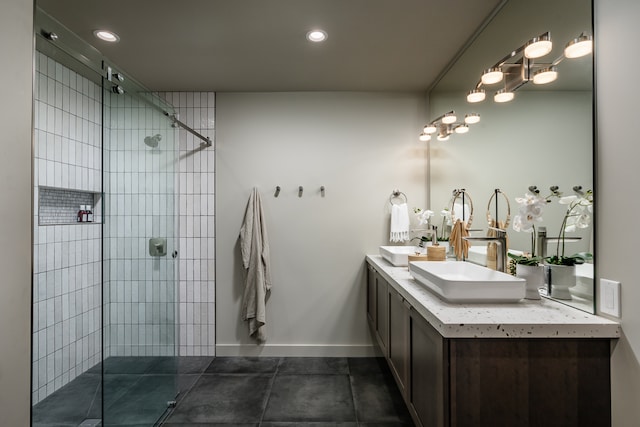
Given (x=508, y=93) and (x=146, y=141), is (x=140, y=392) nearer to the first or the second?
(x=146, y=141)

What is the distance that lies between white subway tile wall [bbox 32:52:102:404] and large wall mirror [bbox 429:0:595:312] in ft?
7.22

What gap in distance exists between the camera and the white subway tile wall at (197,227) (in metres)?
2.89

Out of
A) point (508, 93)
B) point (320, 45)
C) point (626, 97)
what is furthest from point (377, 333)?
point (320, 45)

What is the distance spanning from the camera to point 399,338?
69.1 inches

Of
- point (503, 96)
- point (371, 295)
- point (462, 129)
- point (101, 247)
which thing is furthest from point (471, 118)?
point (101, 247)

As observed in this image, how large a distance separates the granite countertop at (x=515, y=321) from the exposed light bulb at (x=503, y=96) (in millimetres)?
1087

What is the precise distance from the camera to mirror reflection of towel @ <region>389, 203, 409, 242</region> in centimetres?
281

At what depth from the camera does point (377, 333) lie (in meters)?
2.46

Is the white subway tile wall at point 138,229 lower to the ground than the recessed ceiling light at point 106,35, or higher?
lower

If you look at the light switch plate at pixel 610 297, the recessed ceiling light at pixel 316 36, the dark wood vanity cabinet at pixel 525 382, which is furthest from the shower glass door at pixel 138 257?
the light switch plate at pixel 610 297

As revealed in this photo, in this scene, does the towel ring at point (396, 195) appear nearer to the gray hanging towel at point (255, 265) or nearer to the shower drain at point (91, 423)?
the gray hanging towel at point (255, 265)

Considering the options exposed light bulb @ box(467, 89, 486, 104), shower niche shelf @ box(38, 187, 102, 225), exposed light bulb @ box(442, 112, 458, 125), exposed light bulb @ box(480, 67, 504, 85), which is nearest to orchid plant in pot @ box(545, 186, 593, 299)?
exposed light bulb @ box(480, 67, 504, 85)

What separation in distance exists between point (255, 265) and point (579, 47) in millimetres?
2489

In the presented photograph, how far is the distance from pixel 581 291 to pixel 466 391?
0.70 metres
